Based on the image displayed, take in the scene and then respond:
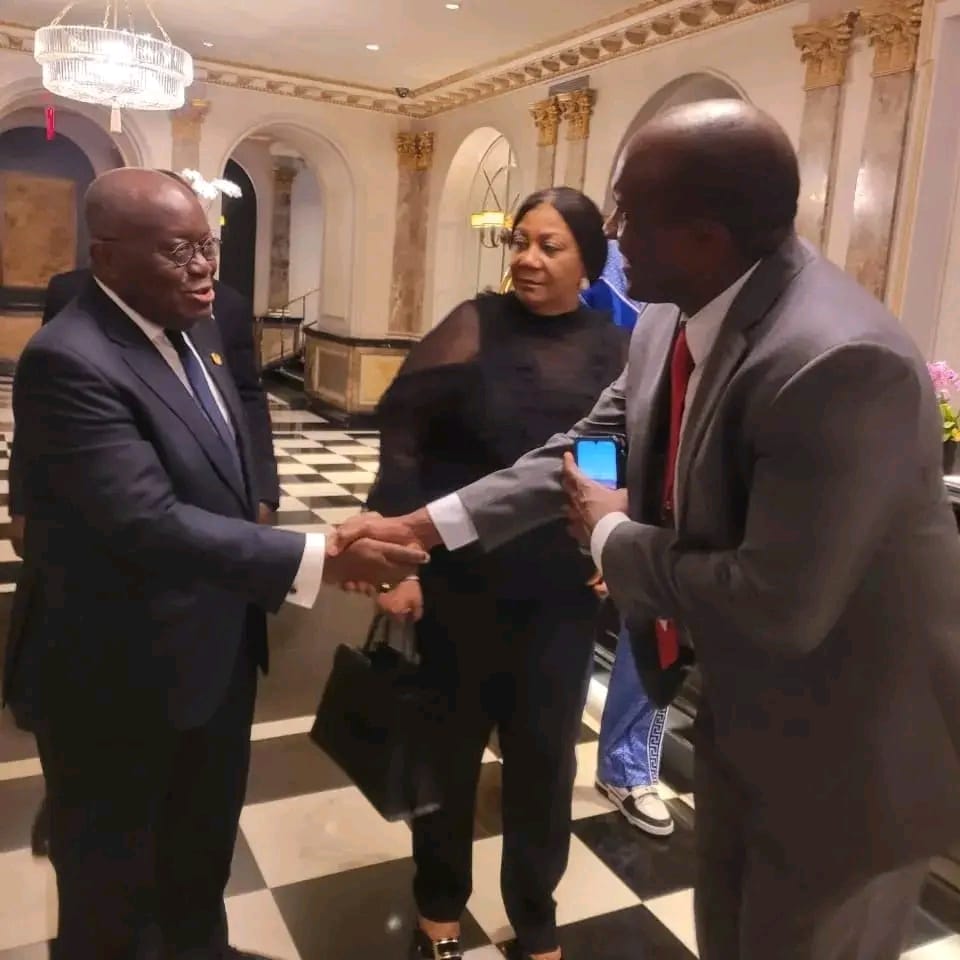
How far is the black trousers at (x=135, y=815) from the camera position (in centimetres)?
165

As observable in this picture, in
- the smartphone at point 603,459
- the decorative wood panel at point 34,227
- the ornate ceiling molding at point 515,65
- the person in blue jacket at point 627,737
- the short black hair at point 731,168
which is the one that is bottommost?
the person in blue jacket at point 627,737

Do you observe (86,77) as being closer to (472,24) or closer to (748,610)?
(472,24)

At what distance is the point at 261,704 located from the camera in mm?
3518

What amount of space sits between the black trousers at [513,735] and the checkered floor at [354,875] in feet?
0.73

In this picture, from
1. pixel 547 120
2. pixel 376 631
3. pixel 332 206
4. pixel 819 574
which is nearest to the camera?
pixel 819 574

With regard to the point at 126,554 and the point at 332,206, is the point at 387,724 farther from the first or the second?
the point at 332,206

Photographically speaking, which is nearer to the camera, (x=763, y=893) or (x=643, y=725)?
(x=763, y=893)

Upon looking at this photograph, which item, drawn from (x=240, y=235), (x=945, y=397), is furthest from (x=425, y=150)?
(x=945, y=397)

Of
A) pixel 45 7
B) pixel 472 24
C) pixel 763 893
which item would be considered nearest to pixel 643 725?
pixel 763 893

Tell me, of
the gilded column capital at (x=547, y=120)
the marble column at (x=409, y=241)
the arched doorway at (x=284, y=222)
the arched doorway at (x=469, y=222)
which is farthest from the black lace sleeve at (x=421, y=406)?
the arched doorway at (x=284, y=222)

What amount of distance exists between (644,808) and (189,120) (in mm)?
9743

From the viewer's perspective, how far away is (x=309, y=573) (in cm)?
171

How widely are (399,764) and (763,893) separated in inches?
34.9

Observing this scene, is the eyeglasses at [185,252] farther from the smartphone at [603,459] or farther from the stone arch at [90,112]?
the stone arch at [90,112]
